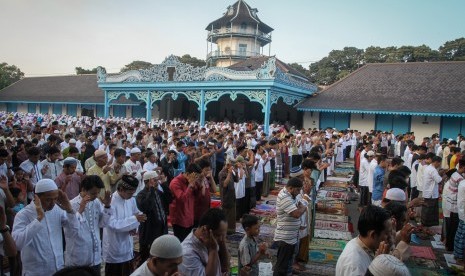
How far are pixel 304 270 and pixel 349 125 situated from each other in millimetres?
19100

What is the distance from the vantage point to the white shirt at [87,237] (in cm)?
359

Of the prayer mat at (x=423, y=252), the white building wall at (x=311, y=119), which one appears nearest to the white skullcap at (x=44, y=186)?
the prayer mat at (x=423, y=252)

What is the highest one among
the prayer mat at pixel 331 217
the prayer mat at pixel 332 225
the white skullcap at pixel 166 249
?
the white skullcap at pixel 166 249

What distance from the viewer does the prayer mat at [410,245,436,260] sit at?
21.2 ft

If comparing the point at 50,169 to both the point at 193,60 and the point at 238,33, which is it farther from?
the point at 193,60

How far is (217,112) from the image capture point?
29.6 meters

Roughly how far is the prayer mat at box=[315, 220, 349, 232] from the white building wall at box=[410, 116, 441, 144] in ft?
50.0

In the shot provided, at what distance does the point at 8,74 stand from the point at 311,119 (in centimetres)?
3767

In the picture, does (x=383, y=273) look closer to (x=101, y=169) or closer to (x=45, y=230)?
(x=45, y=230)

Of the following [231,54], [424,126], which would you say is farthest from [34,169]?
[231,54]

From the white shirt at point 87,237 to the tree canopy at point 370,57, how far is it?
1494 inches

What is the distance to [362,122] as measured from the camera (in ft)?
76.0

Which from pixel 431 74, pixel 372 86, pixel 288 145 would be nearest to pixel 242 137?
pixel 288 145

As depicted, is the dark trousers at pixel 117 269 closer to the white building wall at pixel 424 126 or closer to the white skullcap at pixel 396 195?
the white skullcap at pixel 396 195
